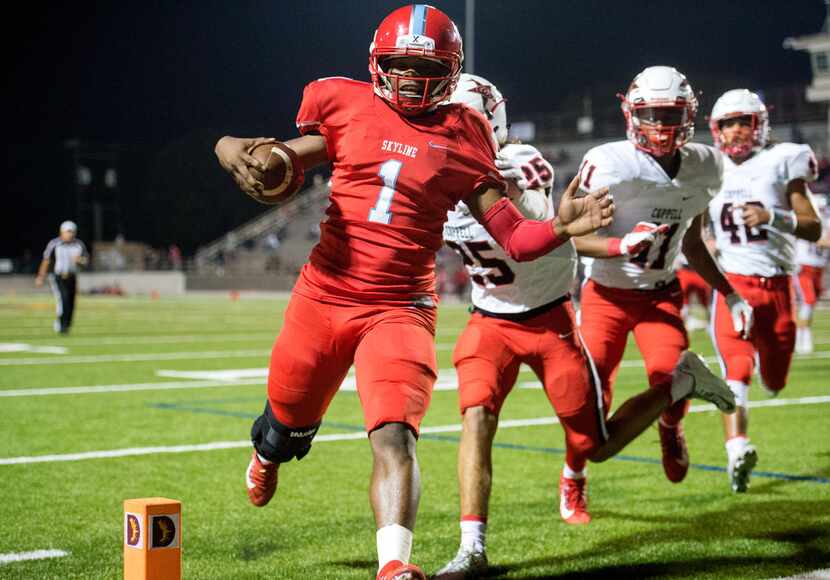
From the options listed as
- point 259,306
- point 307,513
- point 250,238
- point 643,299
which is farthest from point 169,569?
point 250,238

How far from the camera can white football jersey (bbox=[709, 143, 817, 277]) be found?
20.8ft

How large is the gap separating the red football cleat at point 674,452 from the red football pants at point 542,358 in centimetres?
73

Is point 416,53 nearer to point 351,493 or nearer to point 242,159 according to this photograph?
point 242,159

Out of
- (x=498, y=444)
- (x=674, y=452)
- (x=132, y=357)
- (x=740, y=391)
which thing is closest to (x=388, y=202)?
(x=674, y=452)

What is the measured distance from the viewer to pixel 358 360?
3.52 m

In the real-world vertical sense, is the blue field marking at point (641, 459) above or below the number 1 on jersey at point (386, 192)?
below

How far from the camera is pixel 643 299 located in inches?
205

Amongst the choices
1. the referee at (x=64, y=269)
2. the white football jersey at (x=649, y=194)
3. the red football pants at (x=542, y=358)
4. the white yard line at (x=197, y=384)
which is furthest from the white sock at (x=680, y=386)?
the referee at (x=64, y=269)

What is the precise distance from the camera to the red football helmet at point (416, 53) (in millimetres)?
3611

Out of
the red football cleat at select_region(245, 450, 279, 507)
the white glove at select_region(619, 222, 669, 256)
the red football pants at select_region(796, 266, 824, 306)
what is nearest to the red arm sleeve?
the white glove at select_region(619, 222, 669, 256)

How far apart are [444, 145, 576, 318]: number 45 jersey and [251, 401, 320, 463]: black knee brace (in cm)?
99

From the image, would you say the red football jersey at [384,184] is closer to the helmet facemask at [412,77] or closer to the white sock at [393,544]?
the helmet facemask at [412,77]

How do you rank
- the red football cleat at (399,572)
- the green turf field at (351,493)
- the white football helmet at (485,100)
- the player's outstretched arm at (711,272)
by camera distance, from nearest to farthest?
the red football cleat at (399,572) < the green turf field at (351,493) < the white football helmet at (485,100) < the player's outstretched arm at (711,272)

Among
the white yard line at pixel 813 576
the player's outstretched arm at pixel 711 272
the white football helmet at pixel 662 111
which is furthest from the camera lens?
the player's outstretched arm at pixel 711 272
